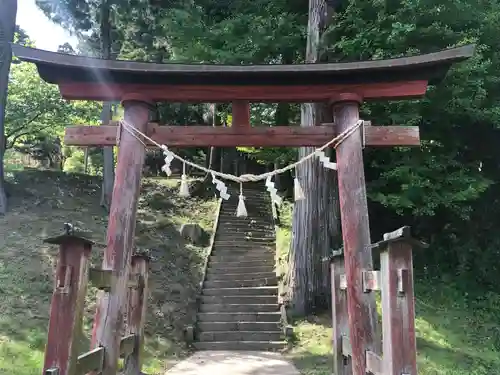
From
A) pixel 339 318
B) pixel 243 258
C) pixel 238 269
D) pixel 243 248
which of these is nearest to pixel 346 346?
pixel 339 318

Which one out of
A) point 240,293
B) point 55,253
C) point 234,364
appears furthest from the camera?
point 240,293

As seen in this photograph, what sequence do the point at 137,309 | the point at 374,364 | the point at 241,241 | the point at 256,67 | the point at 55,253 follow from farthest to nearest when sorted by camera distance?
the point at 241,241 < the point at 55,253 < the point at 137,309 < the point at 256,67 < the point at 374,364

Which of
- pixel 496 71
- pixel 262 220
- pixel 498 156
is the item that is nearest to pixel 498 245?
pixel 498 156

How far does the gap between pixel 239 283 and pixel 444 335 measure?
4534 mm

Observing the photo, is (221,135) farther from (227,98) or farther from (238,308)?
(238,308)

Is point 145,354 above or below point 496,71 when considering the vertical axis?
below

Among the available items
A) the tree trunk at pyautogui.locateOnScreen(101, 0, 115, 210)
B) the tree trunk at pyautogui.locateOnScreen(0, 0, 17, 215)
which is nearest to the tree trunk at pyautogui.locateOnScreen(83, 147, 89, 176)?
the tree trunk at pyautogui.locateOnScreen(101, 0, 115, 210)

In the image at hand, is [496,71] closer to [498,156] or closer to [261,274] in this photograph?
[498,156]

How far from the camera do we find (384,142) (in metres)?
5.26

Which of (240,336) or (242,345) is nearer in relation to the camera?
(242,345)

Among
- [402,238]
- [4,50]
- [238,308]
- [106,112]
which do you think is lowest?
[238,308]

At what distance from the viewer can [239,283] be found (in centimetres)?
1100

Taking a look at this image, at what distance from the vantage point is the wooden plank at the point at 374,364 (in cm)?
401

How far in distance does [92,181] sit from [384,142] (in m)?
12.3
